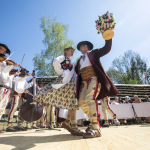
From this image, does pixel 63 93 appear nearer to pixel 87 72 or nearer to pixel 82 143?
pixel 87 72

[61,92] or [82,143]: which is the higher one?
[61,92]

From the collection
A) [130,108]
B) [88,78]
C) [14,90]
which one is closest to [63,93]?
[88,78]

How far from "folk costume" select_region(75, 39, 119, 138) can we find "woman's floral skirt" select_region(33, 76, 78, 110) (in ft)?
0.45

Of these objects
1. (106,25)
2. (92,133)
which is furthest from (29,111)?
(106,25)

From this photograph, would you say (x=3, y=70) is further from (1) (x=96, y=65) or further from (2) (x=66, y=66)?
(1) (x=96, y=65)

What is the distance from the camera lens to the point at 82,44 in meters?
2.97

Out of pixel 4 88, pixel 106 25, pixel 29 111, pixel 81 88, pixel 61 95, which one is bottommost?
pixel 29 111

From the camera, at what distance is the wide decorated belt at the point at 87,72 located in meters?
2.49

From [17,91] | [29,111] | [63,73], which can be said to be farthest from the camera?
[17,91]

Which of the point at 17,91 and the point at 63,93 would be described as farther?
the point at 17,91

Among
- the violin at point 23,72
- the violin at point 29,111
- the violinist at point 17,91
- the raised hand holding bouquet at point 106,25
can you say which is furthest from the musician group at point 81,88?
the violin at point 23,72

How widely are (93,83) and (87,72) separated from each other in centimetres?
27

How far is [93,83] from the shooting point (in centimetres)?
241

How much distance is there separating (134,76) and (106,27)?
1090 inches
